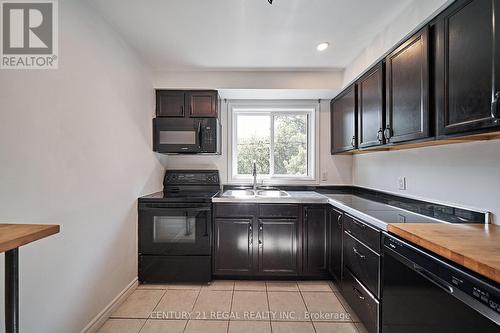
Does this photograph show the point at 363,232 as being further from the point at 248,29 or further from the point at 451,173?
the point at 248,29

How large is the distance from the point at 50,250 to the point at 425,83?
2556 millimetres

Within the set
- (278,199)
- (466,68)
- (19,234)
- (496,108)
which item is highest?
(466,68)

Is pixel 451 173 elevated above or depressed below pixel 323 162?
below

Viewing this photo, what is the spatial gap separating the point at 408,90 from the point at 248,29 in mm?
1347

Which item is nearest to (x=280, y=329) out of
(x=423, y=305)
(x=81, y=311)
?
(x=423, y=305)

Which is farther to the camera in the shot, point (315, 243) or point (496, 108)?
point (315, 243)

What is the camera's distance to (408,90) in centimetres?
159

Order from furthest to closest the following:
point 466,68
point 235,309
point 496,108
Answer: point 235,309 → point 466,68 → point 496,108

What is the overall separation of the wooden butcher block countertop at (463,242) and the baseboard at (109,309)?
2.23m

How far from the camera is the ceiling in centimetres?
166

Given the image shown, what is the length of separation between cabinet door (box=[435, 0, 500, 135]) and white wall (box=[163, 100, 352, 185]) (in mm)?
1822

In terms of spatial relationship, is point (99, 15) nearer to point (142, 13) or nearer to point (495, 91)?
point (142, 13)

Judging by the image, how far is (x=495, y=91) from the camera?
1.02m

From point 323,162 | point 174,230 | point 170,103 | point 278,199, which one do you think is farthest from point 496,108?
point 170,103
